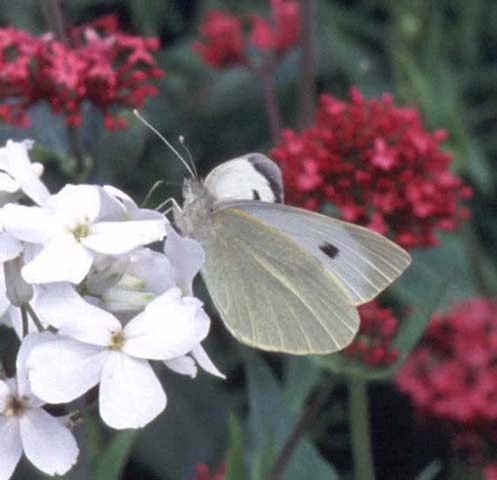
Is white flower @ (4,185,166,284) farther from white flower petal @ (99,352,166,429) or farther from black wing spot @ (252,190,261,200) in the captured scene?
black wing spot @ (252,190,261,200)

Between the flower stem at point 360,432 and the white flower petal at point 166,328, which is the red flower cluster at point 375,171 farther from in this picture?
the white flower petal at point 166,328

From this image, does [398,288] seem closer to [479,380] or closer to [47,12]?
[479,380]

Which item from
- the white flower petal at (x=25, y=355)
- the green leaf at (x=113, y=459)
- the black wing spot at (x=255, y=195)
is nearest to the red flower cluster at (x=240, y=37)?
the black wing spot at (x=255, y=195)

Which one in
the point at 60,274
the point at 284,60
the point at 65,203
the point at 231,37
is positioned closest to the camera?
the point at 60,274

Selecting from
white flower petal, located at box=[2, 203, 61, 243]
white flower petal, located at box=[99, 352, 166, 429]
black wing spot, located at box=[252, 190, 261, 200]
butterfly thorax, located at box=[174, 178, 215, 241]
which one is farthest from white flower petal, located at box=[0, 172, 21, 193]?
black wing spot, located at box=[252, 190, 261, 200]

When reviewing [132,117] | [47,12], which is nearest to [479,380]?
[132,117]

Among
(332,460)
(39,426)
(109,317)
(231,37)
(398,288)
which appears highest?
(109,317)
